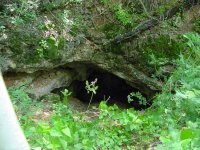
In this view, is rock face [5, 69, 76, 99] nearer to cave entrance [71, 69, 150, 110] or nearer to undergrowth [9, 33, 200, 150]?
cave entrance [71, 69, 150, 110]

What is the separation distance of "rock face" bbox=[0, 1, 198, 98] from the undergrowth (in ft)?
3.05

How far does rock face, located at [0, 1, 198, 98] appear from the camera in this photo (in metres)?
4.55

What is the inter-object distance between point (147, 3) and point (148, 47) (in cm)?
82

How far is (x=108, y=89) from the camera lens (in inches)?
282

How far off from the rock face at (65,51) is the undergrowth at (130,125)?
0.93m

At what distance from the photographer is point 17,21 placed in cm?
399

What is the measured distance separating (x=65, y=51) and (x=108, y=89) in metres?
2.42

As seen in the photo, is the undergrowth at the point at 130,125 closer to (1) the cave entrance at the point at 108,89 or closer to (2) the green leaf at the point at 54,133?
(2) the green leaf at the point at 54,133

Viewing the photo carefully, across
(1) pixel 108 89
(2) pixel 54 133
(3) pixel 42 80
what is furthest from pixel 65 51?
(2) pixel 54 133

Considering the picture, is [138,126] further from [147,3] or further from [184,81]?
[147,3]

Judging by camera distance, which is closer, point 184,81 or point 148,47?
point 184,81

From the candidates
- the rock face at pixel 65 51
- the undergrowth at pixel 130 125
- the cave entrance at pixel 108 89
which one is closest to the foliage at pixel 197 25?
the rock face at pixel 65 51

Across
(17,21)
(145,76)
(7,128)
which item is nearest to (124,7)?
(145,76)

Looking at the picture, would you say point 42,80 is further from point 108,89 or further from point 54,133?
point 54,133
